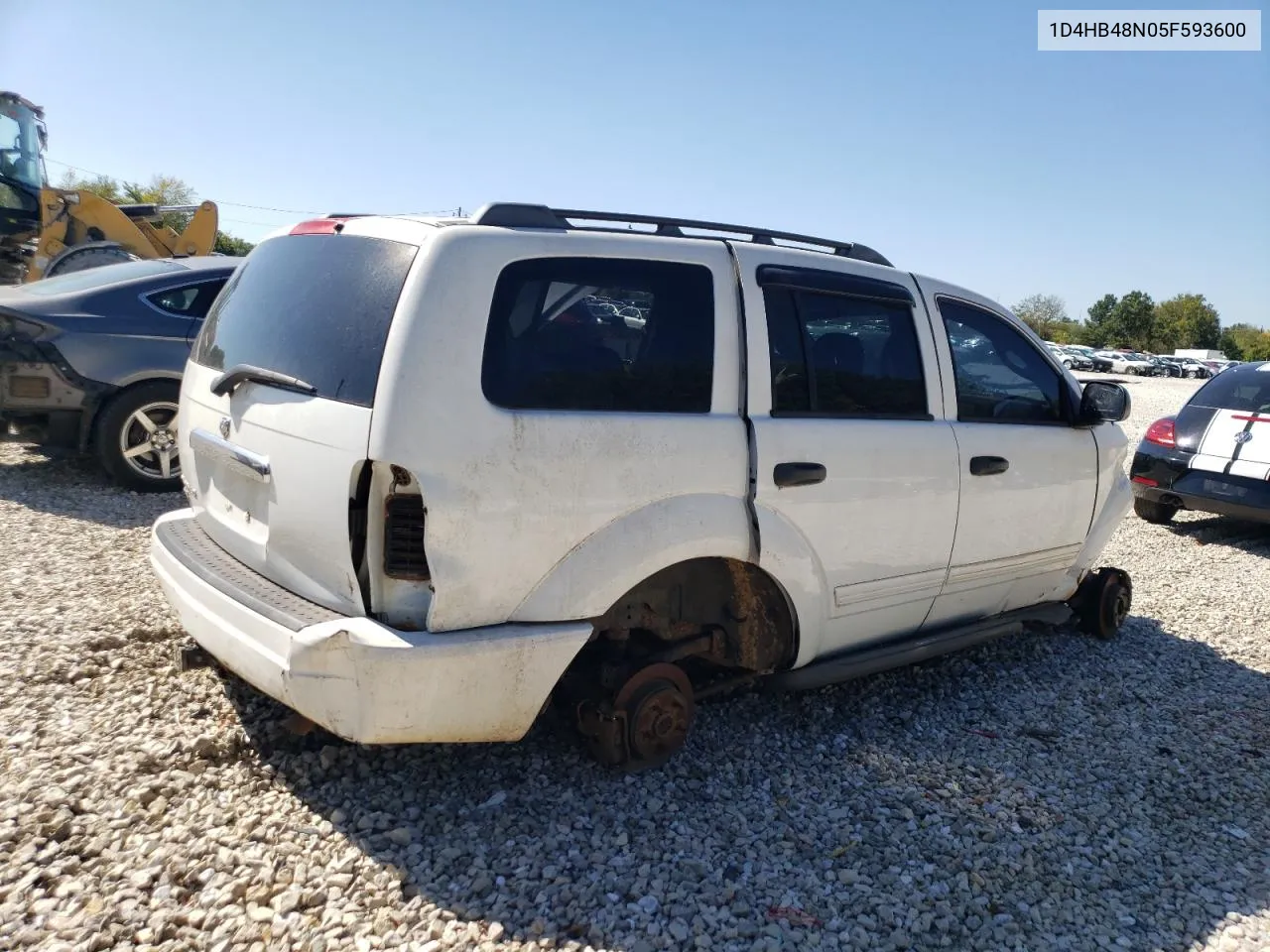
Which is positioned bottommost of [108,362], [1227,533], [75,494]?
[1227,533]

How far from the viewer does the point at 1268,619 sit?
600cm

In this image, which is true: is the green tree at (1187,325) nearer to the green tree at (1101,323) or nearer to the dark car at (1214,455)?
the green tree at (1101,323)

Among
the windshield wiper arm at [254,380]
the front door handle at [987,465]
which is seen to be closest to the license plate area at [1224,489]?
the front door handle at [987,465]

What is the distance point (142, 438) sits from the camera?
704cm

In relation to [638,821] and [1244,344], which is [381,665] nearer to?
[638,821]

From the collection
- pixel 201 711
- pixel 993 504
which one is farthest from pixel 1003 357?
pixel 201 711

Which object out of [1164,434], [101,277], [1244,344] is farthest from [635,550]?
[1244,344]

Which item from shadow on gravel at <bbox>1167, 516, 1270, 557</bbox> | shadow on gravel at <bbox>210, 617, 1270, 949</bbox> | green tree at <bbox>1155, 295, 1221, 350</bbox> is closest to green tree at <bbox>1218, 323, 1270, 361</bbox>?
green tree at <bbox>1155, 295, 1221, 350</bbox>

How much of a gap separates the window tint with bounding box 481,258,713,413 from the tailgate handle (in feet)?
2.91

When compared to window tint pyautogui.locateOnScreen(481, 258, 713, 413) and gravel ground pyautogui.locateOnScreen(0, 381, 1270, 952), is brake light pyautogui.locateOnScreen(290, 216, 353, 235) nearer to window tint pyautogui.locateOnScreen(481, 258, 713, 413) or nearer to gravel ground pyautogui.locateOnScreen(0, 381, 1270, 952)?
window tint pyautogui.locateOnScreen(481, 258, 713, 413)

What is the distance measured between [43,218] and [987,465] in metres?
16.3

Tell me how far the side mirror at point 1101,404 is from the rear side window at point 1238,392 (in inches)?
169

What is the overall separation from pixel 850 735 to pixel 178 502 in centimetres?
538

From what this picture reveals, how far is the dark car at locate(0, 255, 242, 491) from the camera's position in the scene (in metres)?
6.56
